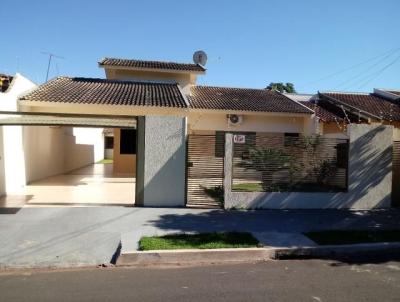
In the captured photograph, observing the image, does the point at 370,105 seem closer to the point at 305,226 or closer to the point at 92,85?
the point at 92,85

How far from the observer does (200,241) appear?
338 inches

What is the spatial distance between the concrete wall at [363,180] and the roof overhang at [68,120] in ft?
15.5

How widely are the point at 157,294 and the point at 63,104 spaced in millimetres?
13156

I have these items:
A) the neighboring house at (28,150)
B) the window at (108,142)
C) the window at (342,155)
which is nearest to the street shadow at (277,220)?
the window at (342,155)

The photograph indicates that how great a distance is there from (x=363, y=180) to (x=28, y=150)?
12.0m

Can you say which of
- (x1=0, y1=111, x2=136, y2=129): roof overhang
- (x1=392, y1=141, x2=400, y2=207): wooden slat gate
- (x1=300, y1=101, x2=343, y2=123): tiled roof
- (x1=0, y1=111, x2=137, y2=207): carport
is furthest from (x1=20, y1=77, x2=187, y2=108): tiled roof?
(x1=392, y1=141, x2=400, y2=207): wooden slat gate

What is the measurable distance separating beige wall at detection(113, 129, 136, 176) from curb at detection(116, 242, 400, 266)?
1549cm

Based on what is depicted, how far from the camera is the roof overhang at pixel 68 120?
12.1 meters

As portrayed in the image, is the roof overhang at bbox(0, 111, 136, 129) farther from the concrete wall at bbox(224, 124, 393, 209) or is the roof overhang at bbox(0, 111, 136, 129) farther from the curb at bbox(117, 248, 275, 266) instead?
the curb at bbox(117, 248, 275, 266)

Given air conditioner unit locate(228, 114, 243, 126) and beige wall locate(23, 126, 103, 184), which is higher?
air conditioner unit locate(228, 114, 243, 126)

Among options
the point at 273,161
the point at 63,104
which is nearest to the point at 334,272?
the point at 273,161

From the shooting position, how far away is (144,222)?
1037cm

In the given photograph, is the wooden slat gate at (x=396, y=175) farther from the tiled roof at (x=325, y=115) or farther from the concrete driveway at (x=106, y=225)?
the tiled roof at (x=325, y=115)

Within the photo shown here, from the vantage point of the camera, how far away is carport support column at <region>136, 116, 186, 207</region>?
40.2 feet
